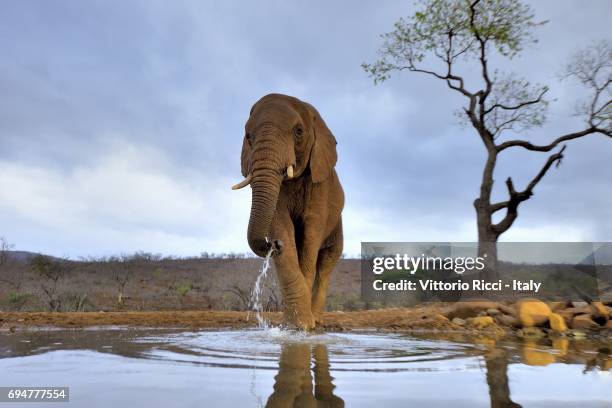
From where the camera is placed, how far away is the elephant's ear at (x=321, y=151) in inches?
289

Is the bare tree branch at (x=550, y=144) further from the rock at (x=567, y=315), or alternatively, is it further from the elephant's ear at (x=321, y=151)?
the elephant's ear at (x=321, y=151)

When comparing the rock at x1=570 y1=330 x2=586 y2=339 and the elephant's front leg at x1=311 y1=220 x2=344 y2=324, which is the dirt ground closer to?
the elephant's front leg at x1=311 y1=220 x2=344 y2=324

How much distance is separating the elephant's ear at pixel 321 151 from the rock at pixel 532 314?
15.6 feet

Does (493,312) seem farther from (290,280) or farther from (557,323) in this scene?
(290,280)

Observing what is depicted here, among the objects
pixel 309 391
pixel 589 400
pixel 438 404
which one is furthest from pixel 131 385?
pixel 589 400

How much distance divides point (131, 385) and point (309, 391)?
0.93 meters

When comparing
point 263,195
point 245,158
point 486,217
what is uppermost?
point 486,217

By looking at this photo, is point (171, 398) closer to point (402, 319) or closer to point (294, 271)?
point (294, 271)

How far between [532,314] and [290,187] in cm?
542

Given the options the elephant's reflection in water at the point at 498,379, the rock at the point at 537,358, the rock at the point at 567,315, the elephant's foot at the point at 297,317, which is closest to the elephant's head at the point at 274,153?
the elephant's foot at the point at 297,317

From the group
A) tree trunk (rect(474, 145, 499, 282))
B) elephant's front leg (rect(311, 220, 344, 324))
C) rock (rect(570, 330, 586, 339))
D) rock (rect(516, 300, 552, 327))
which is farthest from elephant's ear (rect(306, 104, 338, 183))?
tree trunk (rect(474, 145, 499, 282))

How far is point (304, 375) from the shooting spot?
3.29 meters

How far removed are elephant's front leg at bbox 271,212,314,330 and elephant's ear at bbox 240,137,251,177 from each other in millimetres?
708

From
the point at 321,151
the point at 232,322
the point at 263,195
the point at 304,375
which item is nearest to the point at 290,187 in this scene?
the point at 321,151
